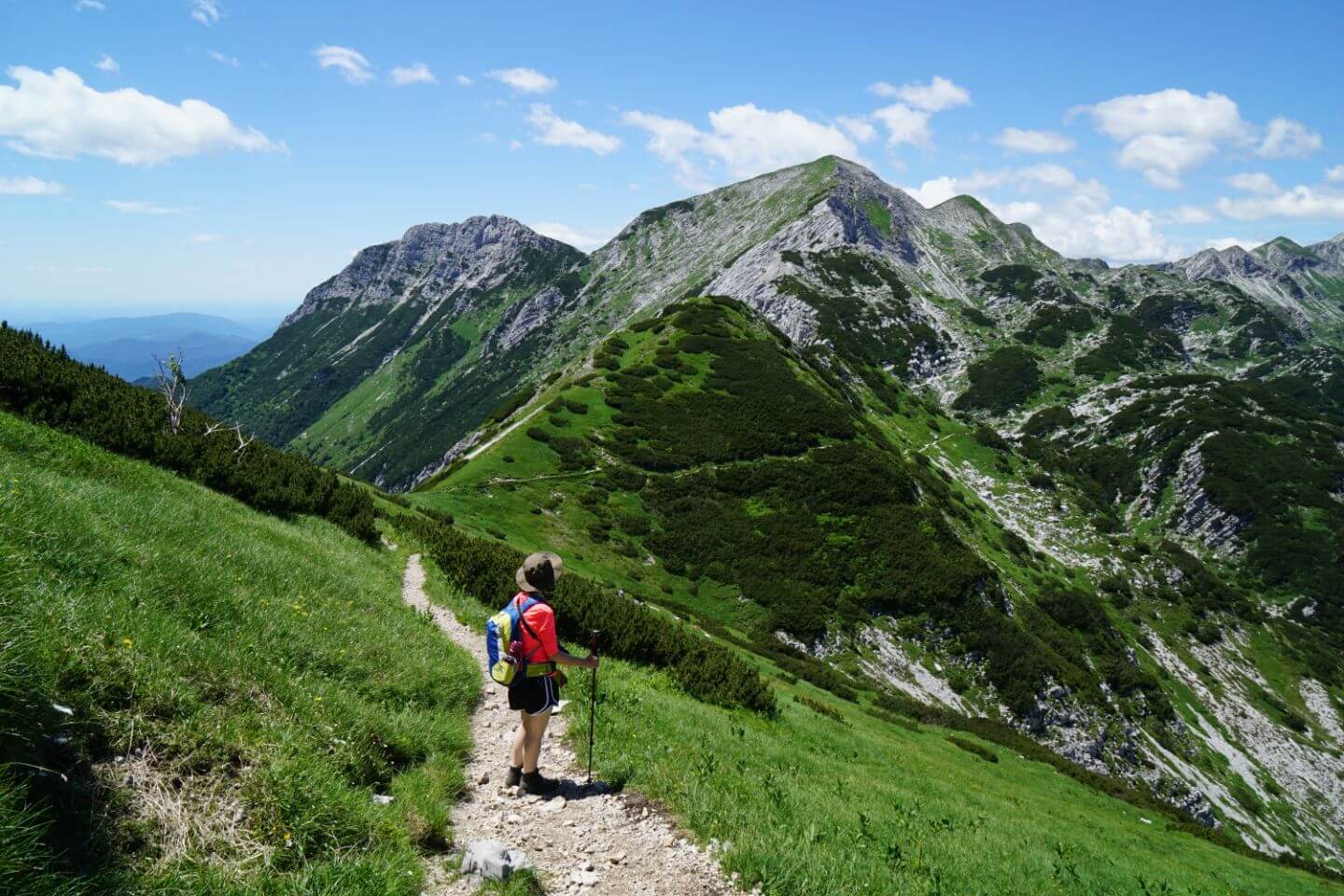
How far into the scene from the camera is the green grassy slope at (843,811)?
6.73m

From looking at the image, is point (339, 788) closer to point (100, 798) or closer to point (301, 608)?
point (100, 798)


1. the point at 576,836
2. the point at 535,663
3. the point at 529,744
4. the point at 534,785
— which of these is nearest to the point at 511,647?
the point at 535,663

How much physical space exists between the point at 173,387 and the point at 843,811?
73.9 feet

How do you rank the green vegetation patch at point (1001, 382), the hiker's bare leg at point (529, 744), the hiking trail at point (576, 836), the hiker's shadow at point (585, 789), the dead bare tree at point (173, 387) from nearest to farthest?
1. the hiking trail at point (576, 836)
2. the hiker's bare leg at point (529, 744)
3. the hiker's shadow at point (585, 789)
4. the dead bare tree at point (173, 387)
5. the green vegetation patch at point (1001, 382)

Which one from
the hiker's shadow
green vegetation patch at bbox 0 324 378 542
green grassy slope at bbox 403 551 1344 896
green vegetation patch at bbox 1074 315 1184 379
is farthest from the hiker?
green vegetation patch at bbox 1074 315 1184 379

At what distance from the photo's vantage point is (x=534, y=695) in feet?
24.0

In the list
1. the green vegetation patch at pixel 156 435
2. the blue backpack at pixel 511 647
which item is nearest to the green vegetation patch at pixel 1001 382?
the green vegetation patch at pixel 156 435

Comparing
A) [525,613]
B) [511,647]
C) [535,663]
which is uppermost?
[525,613]

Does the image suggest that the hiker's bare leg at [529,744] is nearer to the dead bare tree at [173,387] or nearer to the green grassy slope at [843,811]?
the green grassy slope at [843,811]

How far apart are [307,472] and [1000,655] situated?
47.0 metres

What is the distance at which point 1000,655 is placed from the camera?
150 ft

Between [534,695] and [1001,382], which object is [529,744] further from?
[1001,382]

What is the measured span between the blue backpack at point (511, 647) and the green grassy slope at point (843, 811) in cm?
202

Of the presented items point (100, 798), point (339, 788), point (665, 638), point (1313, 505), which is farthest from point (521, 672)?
point (1313, 505)
